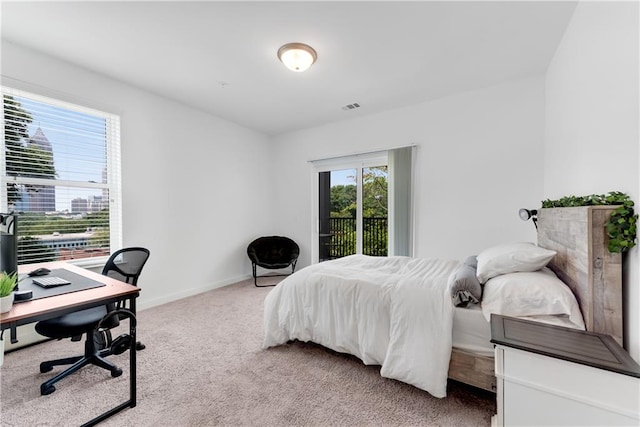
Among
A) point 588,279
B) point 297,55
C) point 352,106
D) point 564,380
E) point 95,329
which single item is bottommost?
point 95,329

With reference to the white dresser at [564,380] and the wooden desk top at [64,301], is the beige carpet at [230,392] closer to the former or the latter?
the white dresser at [564,380]

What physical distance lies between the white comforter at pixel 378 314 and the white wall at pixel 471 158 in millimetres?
996

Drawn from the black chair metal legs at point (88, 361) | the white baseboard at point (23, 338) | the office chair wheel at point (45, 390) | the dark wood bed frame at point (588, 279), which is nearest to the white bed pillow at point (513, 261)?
the dark wood bed frame at point (588, 279)

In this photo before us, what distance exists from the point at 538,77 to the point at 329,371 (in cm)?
367

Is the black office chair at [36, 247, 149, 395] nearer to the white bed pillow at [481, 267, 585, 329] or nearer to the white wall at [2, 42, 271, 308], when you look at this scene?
the white wall at [2, 42, 271, 308]

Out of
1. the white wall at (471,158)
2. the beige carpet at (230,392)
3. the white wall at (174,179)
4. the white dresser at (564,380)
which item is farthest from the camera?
the white wall at (471,158)

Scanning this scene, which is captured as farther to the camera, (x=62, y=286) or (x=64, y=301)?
(x=62, y=286)

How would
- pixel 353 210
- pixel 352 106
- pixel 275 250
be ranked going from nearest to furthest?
pixel 352 106 < pixel 353 210 < pixel 275 250

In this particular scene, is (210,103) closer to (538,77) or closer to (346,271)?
(346,271)

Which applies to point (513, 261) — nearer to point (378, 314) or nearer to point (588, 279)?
point (588, 279)

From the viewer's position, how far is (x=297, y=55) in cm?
237

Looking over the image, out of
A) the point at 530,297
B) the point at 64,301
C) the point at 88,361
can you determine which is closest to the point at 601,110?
the point at 530,297

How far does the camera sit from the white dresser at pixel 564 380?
0.95 m

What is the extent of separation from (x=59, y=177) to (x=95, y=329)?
6.09ft
